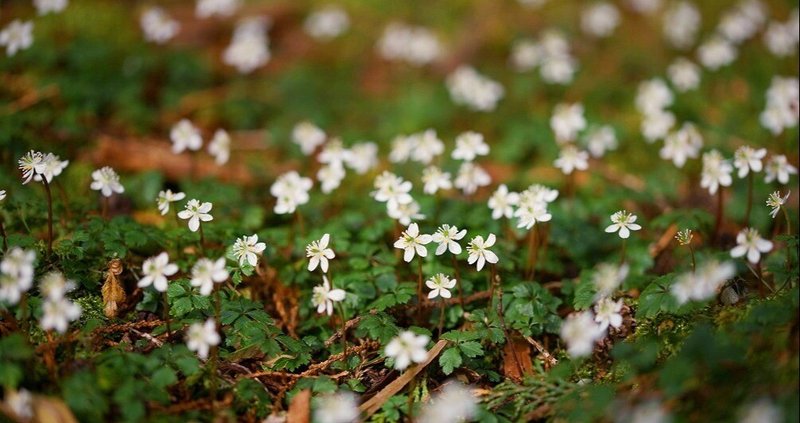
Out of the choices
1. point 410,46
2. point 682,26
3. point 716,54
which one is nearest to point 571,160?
point 716,54

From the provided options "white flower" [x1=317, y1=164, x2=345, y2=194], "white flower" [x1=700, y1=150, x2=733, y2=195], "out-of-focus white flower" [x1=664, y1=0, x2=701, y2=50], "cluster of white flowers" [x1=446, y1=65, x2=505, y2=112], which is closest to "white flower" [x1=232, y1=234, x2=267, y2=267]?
"white flower" [x1=317, y1=164, x2=345, y2=194]

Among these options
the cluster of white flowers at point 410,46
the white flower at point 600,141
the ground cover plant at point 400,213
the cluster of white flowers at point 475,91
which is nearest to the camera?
the ground cover plant at point 400,213

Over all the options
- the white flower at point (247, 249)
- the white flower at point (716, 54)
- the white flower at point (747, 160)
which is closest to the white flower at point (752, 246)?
the white flower at point (747, 160)

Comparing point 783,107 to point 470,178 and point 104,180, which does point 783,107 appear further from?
point 104,180

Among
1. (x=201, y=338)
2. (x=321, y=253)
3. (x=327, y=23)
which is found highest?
(x=327, y=23)

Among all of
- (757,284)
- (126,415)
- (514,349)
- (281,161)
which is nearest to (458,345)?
(514,349)

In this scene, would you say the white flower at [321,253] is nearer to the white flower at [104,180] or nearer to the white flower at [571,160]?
the white flower at [104,180]

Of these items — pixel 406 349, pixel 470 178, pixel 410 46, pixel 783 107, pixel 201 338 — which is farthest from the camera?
pixel 410 46
